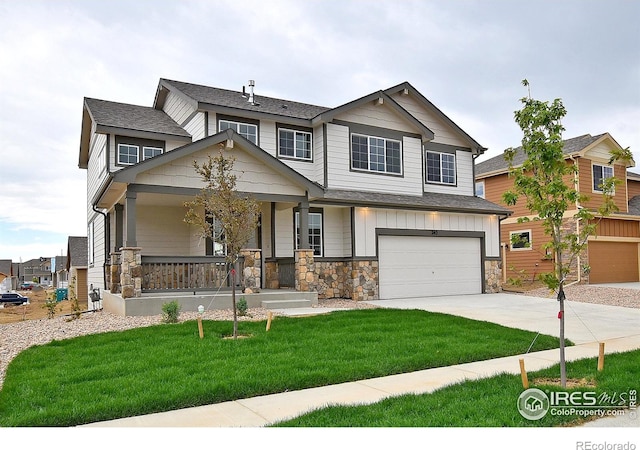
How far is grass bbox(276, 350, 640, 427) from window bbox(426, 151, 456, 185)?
13.4 metres

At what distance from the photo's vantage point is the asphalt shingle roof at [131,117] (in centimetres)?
1581

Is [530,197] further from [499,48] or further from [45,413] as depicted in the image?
[499,48]

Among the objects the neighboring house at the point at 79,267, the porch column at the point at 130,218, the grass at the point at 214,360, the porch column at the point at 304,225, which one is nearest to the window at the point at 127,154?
the porch column at the point at 130,218

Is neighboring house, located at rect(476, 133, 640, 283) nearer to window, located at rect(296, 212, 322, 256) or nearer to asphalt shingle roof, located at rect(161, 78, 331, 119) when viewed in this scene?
asphalt shingle roof, located at rect(161, 78, 331, 119)

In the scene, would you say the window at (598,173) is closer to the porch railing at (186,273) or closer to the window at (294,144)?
the window at (294,144)

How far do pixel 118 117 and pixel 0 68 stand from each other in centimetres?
672

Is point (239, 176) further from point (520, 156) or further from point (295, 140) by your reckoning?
point (520, 156)

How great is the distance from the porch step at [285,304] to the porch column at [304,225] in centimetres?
158

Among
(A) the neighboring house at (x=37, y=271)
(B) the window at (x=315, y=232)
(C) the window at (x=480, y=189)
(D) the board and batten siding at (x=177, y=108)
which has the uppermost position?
(D) the board and batten siding at (x=177, y=108)

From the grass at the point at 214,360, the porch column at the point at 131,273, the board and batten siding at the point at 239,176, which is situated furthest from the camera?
the board and batten siding at the point at 239,176

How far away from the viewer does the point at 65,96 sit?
18.8m

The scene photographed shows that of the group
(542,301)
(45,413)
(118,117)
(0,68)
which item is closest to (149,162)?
(0,68)

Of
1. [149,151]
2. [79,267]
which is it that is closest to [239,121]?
[149,151]

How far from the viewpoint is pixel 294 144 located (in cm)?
1683
